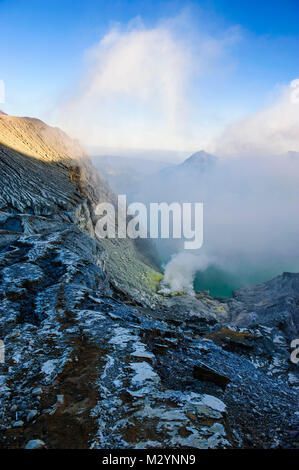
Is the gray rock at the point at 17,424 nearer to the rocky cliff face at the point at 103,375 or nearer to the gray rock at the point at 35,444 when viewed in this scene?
the rocky cliff face at the point at 103,375

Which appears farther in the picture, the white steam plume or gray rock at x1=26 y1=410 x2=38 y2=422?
the white steam plume

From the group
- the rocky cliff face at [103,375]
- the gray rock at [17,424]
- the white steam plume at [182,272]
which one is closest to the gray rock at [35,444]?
the rocky cliff face at [103,375]

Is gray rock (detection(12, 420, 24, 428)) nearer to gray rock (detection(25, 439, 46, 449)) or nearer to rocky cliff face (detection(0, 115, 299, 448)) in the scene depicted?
rocky cliff face (detection(0, 115, 299, 448))

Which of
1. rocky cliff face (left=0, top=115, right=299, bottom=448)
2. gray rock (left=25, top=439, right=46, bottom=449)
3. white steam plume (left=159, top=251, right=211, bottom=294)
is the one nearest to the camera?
gray rock (left=25, top=439, right=46, bottom=449)

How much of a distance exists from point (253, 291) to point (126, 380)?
48.3 metres

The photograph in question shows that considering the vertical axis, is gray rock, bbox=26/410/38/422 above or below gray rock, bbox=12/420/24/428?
above

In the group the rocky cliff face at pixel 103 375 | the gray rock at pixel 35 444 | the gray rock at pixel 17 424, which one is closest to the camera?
the gray rock at pixel 35 444

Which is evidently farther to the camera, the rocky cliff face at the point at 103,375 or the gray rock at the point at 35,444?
the rocky cliff face at the point at 103,375

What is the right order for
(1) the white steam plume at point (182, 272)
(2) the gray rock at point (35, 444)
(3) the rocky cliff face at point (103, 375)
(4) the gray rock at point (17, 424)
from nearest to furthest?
(2) the gray rock at point (35, 444) → (4) the gray rock at point (17, 424) → (3) the rocky cliff face at point (103, 375) → (1) the white steam plume at point (182, 272)

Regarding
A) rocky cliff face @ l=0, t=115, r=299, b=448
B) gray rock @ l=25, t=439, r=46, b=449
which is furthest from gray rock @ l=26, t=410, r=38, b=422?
gray rock @ l=25, t=439, r=46, b=449

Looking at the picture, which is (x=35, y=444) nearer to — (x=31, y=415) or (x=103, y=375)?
(x=31, y=415)

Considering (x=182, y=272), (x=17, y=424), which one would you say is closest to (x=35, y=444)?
(x=17, y=424)

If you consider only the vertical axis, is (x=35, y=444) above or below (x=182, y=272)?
above

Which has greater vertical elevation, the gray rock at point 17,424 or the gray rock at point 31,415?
the gray rock at point 31,415
